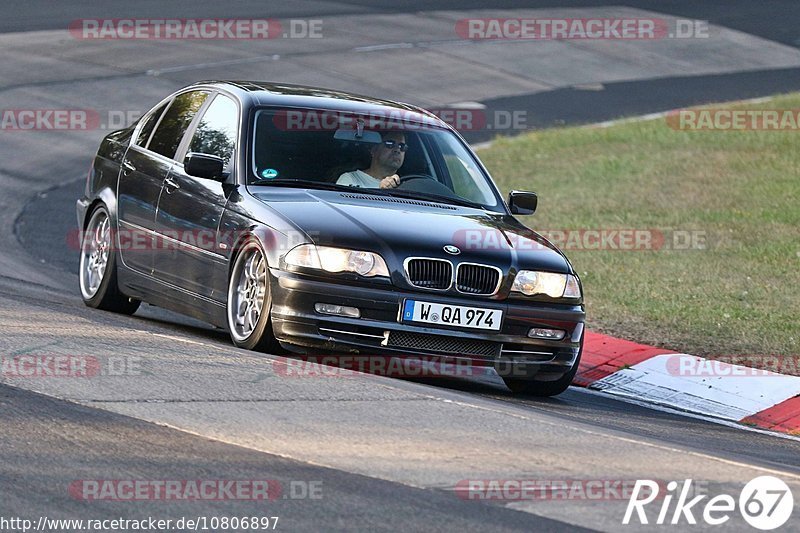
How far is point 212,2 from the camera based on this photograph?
106ft

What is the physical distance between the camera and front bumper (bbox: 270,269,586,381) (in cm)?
842

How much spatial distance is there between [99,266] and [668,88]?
18.2 m

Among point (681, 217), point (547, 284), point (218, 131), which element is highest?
point (218, 131)

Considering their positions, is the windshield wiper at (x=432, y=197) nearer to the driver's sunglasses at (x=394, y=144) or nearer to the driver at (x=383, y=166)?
the driver at (x=383, y=166)

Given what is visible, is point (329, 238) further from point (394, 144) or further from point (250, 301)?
point (394, 144)

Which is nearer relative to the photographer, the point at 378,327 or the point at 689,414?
the point at 378,327

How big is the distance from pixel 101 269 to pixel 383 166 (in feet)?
7.73

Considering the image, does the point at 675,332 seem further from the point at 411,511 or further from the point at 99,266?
the point at 411,511

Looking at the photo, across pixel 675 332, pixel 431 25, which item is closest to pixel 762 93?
pixel 431 25

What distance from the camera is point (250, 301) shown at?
8883mm

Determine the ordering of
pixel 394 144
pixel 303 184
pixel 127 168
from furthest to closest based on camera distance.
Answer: pixel 127 168 < pixel 394 144 < pixel 303 184

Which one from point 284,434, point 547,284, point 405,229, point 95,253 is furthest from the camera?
point 95,253

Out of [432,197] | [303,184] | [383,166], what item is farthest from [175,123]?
[432,197]

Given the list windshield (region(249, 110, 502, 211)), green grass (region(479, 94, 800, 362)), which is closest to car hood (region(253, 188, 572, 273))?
windshield (region(249, 110, 502, 211))
